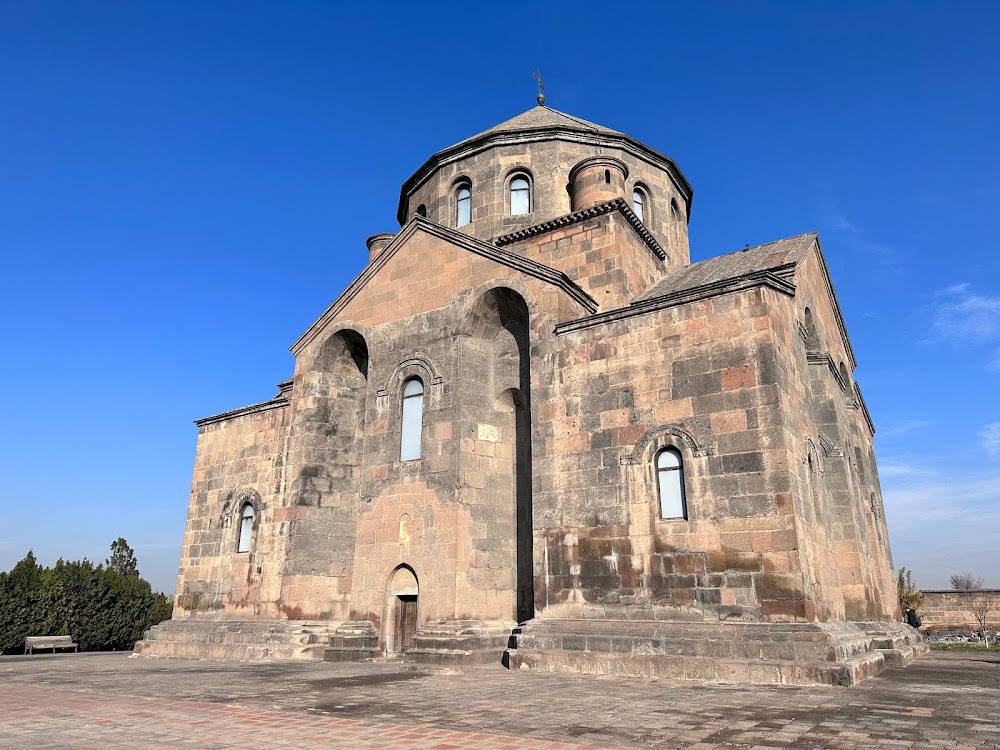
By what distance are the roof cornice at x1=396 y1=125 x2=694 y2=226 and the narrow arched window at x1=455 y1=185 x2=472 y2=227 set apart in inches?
41.0

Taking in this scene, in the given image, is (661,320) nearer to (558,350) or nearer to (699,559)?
(558,350)

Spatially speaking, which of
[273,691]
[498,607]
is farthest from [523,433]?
[273,691]

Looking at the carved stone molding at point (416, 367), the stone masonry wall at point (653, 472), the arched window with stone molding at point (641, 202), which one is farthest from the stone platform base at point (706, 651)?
the arched window with stone molding at point (641, 202)

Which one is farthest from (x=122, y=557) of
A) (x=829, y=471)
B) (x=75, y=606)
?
(x=829, y=471)

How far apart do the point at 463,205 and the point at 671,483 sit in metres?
12.9

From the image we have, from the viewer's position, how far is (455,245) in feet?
51.3

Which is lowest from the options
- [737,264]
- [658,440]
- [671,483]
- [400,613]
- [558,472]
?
[400,613]

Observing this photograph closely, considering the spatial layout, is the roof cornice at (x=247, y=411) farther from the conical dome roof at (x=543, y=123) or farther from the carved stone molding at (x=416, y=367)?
the conical dome roof at (x=543, y=123)

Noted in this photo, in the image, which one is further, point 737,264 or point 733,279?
point 737,264

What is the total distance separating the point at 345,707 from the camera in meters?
7.45

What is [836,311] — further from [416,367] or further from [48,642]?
[48,642]

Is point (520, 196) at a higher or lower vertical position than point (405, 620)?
higher

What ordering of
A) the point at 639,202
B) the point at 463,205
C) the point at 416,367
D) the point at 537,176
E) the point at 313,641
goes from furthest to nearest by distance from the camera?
1. the point at 463,205
2. the point at 639,202
3. the point at 537,176
4. the point at 416,367
5. the point at 313,641

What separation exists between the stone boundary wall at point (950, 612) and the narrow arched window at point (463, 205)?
20.7 metres
